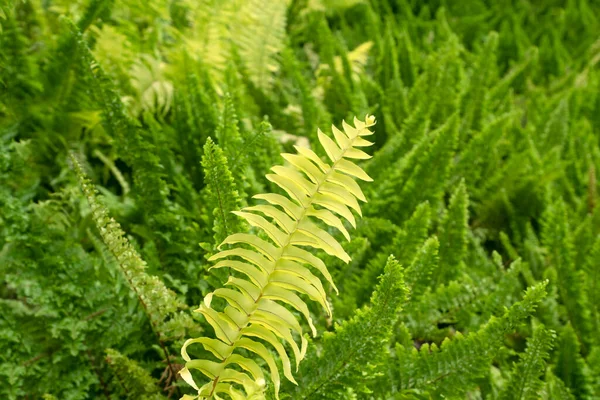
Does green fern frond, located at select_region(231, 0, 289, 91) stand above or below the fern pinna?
above

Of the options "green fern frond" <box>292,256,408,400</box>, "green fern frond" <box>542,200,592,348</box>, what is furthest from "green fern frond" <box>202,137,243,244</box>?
"green fern frond" <box>542,200,592,348</box>

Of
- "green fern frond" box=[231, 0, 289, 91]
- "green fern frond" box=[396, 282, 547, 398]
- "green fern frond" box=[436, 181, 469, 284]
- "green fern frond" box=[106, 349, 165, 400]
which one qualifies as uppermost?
"green fern frond" box=[231, 0, 289, 91]

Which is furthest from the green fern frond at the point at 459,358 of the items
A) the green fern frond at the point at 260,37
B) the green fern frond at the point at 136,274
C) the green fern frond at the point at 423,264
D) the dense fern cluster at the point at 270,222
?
the green fern frond at the point at 260,37

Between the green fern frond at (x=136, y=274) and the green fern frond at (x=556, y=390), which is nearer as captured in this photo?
the green fern frond at (x=136, y=274)

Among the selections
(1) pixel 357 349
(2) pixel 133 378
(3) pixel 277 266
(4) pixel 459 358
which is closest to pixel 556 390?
(4) pixel 459 358

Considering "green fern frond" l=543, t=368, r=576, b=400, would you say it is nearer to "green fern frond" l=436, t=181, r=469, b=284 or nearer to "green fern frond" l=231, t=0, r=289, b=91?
"green fern frond" l=436, t=181, r=469, b=284

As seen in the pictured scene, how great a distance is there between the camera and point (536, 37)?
9.05ft

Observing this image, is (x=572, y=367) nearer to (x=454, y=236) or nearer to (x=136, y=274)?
(x=454, y=236)

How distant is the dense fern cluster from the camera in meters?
0.78

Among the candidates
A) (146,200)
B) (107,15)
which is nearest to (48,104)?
(107,15)

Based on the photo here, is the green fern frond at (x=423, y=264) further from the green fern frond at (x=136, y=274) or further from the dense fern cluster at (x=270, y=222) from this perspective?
the green fern frond at (x=136, y=274)

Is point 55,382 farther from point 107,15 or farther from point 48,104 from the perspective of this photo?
point 107,15

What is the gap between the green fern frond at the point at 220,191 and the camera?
33.3 inches

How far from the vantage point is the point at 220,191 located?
88 centimetres
